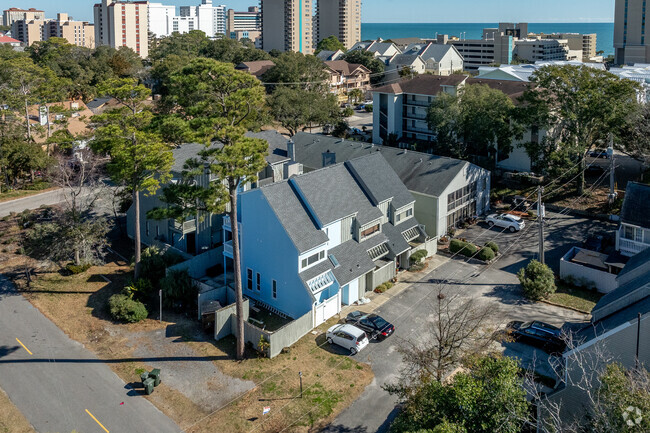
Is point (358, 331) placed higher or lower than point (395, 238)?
lower

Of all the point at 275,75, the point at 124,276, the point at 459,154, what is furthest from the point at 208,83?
the point at 275,75

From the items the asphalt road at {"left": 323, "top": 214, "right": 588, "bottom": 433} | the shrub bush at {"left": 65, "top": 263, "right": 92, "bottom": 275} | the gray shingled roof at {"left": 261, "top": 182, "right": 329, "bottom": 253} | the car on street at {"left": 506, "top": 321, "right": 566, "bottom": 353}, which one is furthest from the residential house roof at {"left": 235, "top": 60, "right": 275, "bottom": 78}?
the car on street at {"left": 506, "top": 321, "right": 566, "bottom": 353}

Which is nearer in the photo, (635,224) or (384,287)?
(384,287)

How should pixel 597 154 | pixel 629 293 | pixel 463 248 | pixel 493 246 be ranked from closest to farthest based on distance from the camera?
pixel 629 293 → pixel 493 246 → pixel 463 248 → pixel 597 154

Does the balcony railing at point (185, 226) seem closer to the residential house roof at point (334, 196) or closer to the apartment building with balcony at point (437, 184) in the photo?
the residential house roof at point (334, 196)

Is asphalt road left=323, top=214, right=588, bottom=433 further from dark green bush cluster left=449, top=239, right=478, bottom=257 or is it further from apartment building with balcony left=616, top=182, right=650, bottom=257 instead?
apartment building with balcony left=616, top=182, right=650, bottom=257

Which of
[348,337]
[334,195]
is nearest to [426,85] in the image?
[334,195]

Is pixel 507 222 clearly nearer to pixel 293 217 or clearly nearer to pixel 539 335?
pixel 539 335
